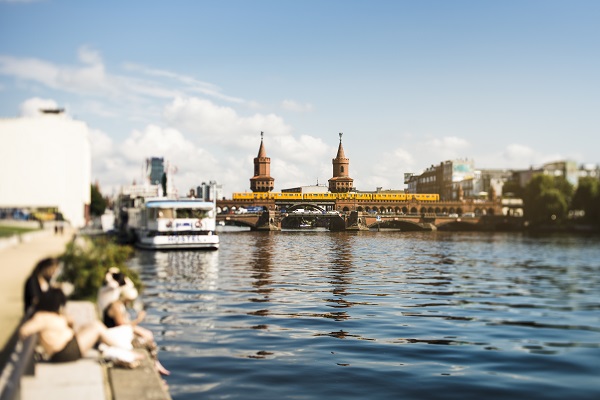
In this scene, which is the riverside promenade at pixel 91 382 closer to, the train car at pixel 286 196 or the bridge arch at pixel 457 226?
the bridge arch at pixel 457 226

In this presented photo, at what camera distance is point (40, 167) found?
8.76m

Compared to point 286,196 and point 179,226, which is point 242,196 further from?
point 179,226

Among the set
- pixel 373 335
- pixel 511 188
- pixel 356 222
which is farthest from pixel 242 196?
pixel 373 335

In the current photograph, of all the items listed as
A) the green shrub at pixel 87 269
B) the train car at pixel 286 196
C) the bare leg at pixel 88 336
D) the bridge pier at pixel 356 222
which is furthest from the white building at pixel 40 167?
the train car at pixel 286 196

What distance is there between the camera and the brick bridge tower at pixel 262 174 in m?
177

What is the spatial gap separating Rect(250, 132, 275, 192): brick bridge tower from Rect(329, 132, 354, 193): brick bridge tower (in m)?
17.9

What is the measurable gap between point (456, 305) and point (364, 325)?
6.36 meters

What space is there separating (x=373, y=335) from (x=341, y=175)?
16474 cm

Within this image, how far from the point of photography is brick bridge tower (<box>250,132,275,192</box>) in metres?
177

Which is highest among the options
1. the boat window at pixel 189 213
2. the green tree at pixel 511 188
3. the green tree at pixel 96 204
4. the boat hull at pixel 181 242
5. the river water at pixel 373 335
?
the green tree at pixel 511 188

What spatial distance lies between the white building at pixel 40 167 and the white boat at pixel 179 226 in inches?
1672

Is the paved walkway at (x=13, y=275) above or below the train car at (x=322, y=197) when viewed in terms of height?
below

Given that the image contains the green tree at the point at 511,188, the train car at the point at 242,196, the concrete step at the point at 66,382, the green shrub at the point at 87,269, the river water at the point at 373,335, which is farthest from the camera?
the green tree at the point at 511,188

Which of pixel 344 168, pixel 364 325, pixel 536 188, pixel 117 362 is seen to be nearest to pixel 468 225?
pixel 536 188
